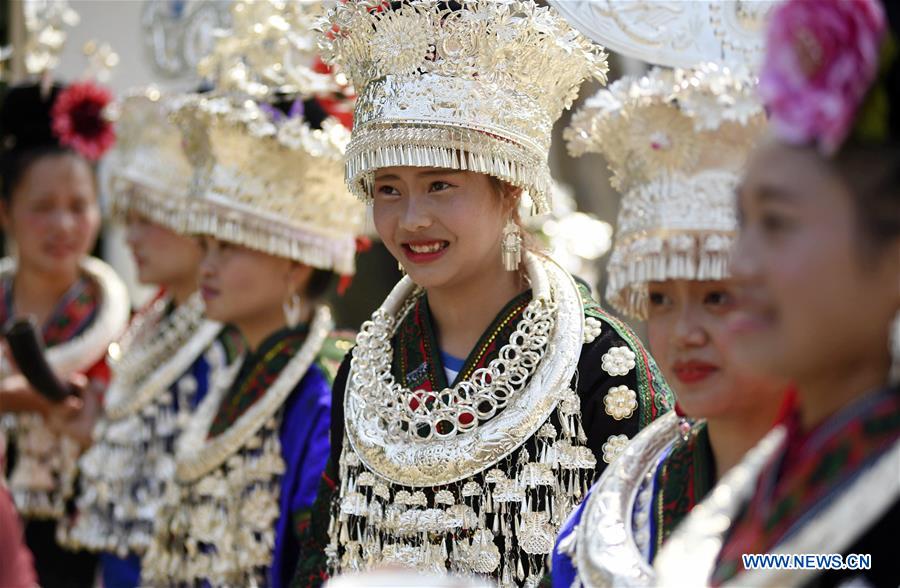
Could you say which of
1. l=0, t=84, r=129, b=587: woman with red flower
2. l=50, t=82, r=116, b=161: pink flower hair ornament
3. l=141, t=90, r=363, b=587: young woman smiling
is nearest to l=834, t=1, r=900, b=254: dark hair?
l=141, t=90, r=363, b=587: young woman smiling

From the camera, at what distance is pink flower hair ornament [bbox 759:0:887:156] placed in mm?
1469

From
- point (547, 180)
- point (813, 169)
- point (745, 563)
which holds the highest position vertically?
point (547, 180)

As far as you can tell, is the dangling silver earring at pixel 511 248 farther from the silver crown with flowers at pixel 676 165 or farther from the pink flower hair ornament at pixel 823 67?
the pink flower hair ornament at pixel 823 67

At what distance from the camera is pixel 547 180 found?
303cm

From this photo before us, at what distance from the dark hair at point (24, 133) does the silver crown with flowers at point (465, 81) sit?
9.34 ft

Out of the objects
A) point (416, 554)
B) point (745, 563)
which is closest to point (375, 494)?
point (416, 554)

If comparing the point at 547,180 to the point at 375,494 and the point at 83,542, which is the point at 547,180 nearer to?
the point at 375,494

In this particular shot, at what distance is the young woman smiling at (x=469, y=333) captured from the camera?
278 cm

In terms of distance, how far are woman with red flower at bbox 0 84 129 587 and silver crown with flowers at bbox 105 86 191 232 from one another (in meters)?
0.27

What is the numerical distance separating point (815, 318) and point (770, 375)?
107 mm

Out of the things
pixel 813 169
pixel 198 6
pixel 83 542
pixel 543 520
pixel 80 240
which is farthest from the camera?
pixel 198 6

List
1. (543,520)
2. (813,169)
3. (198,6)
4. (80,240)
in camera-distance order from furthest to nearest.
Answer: (198,6) → (80,240) → (543,520) → (813,169)

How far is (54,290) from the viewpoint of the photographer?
550 cm

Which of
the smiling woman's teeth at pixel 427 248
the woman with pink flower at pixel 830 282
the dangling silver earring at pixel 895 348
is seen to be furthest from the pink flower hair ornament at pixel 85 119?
the dangling silver earring at pixel 895 348
